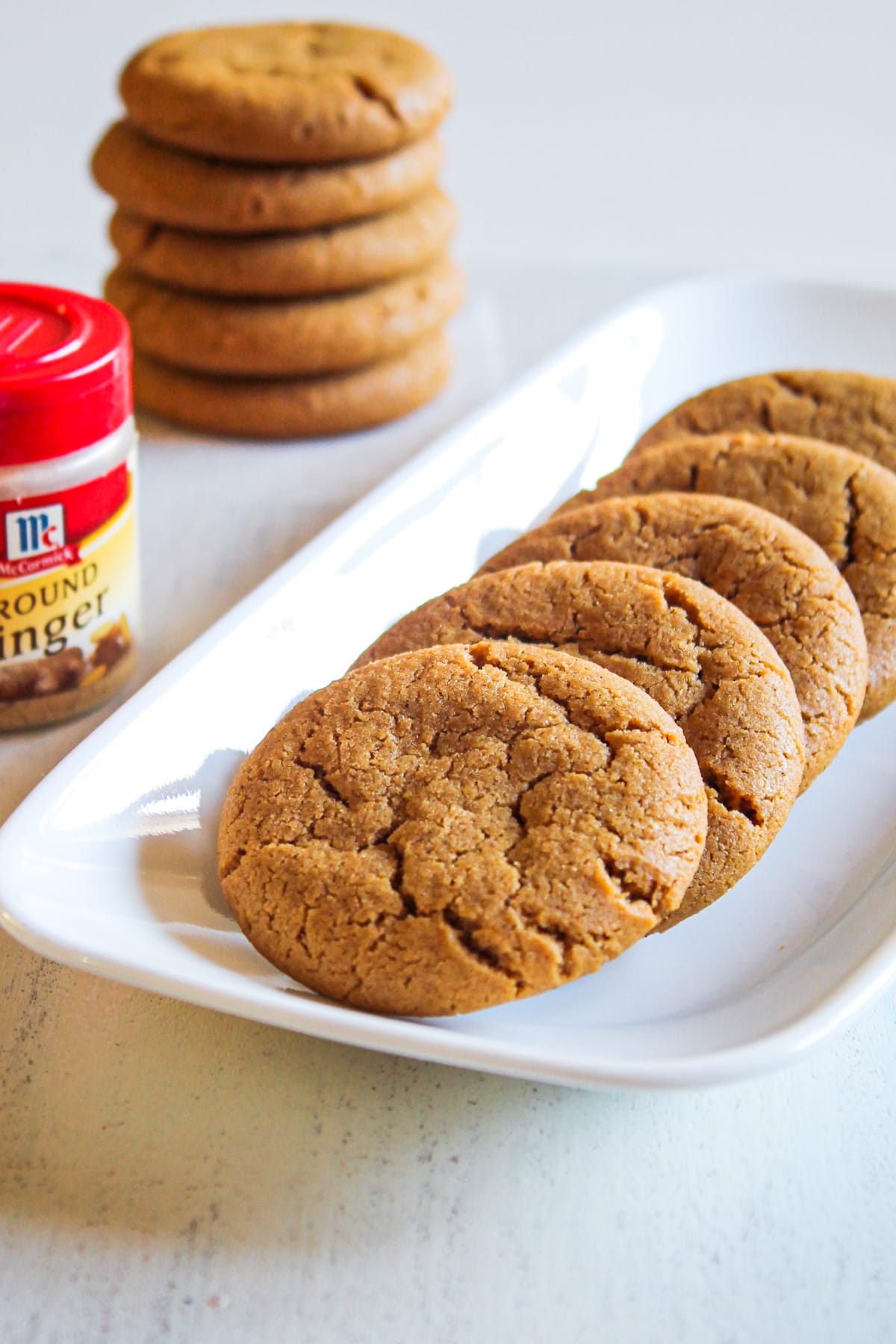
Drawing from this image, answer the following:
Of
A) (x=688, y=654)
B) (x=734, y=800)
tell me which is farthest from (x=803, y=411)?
(x=734, y=800)

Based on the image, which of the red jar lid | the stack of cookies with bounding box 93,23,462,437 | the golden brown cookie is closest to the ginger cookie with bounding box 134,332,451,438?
the stack of cookies with bounding box 93,23,462,437

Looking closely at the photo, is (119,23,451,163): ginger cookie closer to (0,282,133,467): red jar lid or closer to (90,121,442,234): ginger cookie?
(90,121,442,234): ginger cookie

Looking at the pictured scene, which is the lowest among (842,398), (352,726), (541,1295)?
(541,1295)

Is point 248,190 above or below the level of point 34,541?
above

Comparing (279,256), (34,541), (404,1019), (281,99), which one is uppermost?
(281,99)

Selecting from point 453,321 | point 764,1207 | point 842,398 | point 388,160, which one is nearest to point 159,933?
point 764,1207

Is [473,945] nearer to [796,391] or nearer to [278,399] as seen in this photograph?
[796,391]

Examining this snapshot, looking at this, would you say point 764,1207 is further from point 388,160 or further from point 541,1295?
point 388,160
